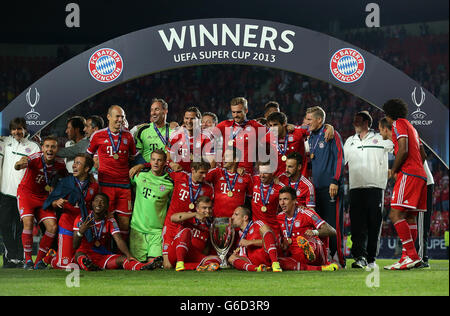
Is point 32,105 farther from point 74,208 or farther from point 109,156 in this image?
point 74,208

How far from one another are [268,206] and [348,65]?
2056mm

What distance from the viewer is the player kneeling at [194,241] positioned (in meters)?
6.48

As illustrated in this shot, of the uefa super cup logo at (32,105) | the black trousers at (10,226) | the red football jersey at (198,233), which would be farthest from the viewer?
the uefa super cup logo at (32,105)

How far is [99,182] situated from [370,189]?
3097 millimetres

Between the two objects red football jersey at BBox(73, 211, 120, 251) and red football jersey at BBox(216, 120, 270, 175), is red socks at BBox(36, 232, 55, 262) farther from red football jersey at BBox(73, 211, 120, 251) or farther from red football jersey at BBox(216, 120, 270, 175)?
red football jersey at BBox(216, 120, 270, 175)

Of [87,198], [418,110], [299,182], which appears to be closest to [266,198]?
[299,182]

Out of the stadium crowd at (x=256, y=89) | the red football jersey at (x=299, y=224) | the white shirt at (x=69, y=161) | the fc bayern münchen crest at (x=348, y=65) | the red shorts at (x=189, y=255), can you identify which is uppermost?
the stadium crowd at (x=256, y=89)

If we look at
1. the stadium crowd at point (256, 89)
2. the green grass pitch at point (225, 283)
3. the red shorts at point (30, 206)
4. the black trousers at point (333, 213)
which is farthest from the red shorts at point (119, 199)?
the stadium crowd at point (256, 89)

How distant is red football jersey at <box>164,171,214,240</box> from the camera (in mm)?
6793

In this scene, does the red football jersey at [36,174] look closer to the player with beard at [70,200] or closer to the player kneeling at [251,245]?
the player with beard at [70,200]

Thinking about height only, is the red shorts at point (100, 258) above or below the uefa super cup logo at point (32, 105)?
below

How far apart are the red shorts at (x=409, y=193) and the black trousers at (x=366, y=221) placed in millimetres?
846

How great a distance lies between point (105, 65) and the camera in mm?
7617

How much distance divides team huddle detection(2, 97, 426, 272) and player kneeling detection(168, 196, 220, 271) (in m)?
0.01
